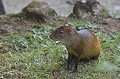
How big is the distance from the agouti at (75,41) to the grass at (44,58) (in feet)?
0.66

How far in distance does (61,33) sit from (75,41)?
0.23 meters

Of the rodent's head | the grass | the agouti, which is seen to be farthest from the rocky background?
the rodent's head

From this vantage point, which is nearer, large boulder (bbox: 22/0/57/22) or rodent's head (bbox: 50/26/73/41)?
rodent's head (bbox: 50/26/73/41)

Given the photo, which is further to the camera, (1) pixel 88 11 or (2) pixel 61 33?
(1) pixel 88 11

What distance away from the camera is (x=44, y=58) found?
4941 millimetres

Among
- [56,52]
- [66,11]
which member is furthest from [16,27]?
[66,11]

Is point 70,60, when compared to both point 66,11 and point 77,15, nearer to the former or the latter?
point 77,15

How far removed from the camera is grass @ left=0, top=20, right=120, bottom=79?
14.4 feet

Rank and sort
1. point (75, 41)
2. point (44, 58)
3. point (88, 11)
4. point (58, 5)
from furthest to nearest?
point (58, 5), point (88, 11), point (44, 58), point (75, 41)

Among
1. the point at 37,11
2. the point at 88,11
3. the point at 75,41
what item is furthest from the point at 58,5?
the point at 75,41

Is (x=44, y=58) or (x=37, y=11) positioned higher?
(x=37, y=11)

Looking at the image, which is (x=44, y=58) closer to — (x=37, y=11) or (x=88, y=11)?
(x=37, y=11)

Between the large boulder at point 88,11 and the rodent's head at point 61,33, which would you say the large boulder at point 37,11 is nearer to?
the large boulder at point 88,11

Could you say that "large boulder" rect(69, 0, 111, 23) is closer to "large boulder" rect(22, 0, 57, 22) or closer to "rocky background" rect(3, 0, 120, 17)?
"large boulder" rect(22, 0, 57, 22)
